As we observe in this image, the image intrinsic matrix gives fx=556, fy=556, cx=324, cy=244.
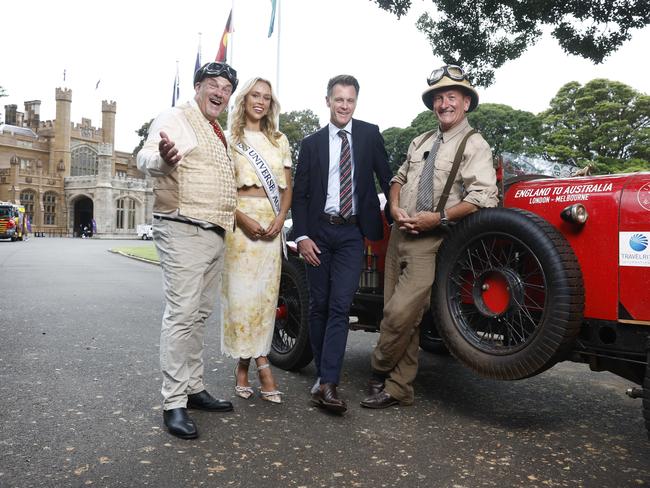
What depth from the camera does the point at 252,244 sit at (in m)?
3.85

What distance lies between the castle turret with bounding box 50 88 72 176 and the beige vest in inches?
3083

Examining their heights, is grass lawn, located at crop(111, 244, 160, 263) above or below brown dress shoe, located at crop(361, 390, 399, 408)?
below

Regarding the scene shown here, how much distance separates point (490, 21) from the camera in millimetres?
10969

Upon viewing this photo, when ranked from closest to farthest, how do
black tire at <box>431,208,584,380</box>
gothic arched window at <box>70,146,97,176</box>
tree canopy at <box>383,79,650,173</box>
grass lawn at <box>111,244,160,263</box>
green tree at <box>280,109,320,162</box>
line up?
black tire at <box>431,208,584,380</box>
grass lawn at <box>111,244,160,263</box>
tree canopy at <box>383,79,650,173</box>
green tree at <box>280,109,320,162</box>
gothic arched window at <box>70,146,97,176</box>

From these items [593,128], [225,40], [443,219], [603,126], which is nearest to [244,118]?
[443,219]

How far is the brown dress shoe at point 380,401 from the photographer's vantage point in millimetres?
3651

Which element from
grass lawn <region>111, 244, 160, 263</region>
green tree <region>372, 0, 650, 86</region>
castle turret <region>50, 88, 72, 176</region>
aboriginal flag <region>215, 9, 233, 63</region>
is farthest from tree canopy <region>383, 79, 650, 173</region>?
castle turret <region>50, 88, 72, 176</region>

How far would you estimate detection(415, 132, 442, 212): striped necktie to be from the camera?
3.65 meters

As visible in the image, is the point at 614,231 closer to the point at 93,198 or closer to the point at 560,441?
the point at 560,441

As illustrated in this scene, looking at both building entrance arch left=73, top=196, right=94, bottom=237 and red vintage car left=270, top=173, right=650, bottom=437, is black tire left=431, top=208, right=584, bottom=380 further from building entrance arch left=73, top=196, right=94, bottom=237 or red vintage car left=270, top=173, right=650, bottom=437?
building entrance arch left=73, top=196, right=94, bottom=237

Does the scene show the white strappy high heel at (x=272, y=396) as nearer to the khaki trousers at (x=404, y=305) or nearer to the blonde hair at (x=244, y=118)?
the khaki trousers at (x=404, y=305)

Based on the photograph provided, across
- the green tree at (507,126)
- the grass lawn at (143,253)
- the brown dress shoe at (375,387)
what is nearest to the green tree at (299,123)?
the green tree at (507,126)

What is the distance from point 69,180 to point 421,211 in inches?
2857

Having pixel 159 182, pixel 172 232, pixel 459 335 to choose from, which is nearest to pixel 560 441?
pixel 459 335
